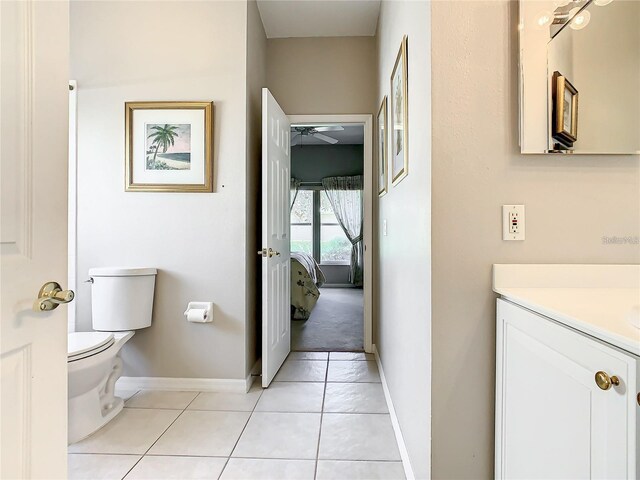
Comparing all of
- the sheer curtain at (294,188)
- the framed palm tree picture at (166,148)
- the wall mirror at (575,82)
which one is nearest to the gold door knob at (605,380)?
the wall mirror at (575,82)

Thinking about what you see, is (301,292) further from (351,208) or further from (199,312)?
(351,208)

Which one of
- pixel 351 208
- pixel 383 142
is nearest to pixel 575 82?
pixel 383 142

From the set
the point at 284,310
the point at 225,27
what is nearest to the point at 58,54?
the point at 225,27

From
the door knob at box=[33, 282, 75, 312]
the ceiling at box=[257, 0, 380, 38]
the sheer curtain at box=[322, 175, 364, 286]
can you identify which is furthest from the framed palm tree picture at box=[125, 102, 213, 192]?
the sheer curtain at box=[322, 175, 364, 286]

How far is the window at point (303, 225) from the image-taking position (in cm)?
678

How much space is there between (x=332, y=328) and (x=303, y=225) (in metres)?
3.24

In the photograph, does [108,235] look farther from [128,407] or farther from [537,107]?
[537,107]

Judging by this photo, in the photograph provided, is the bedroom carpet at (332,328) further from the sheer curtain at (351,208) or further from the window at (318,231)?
the window at (318,231)

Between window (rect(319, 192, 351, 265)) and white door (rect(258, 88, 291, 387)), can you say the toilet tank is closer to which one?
white door (rect(258, 88, 291, 387))

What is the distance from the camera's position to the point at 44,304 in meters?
0.77

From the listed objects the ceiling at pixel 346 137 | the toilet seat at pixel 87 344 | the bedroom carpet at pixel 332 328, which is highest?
the ceiling at pixel 346 137

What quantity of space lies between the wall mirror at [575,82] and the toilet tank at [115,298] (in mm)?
2243

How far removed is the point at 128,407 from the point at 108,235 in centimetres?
112

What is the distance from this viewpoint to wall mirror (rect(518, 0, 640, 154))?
41.0 inches
